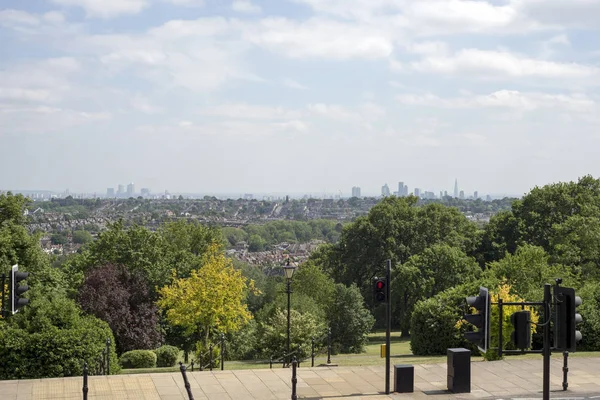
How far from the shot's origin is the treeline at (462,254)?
85.7ft

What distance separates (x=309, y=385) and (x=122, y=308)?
63.8 feet

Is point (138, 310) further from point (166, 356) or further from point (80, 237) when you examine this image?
point (80, 237)

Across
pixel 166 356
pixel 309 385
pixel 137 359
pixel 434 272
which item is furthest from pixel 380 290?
pixel 434 272

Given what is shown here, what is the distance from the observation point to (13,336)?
65.7 feet

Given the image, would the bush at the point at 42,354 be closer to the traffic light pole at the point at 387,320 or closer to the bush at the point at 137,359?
the traffic light pole at the point at 387,320

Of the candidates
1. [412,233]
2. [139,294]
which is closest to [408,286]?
[412,233]

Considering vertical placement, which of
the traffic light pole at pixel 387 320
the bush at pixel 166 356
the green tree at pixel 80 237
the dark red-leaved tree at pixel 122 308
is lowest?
the green tree at pixel 80 237

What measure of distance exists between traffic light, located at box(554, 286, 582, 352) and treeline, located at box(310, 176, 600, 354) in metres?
13.2

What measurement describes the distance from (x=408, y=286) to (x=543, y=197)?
1302cm

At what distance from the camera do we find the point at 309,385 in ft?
57.9

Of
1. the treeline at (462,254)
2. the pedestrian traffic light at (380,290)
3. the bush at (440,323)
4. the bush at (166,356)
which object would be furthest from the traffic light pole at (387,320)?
the bush at (166,356)

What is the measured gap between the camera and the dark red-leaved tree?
34250 millimetres

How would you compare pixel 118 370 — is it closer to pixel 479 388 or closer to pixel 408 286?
pixel 479 388

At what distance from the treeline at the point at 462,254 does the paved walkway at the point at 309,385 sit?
5.02 meters
